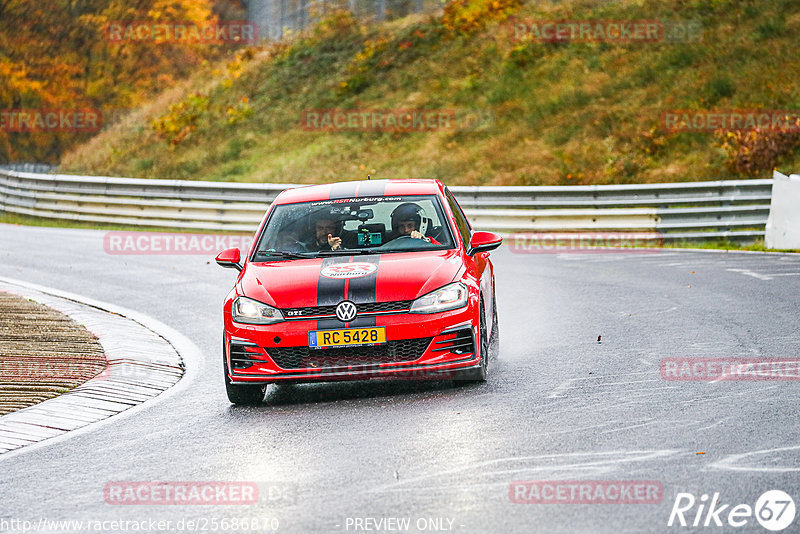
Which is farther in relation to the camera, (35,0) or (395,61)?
(35,0)

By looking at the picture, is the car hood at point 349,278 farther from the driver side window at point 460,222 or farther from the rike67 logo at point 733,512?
the rike67 logo at point 733,512

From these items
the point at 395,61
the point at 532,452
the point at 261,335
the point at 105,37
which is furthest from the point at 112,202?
the point at 105,37

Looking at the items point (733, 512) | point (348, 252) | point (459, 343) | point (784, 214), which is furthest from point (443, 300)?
point (784, 214)

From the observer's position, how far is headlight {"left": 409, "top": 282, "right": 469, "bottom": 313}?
8.23 m

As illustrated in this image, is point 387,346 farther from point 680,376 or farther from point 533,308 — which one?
point 533,308

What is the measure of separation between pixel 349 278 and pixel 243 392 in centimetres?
115

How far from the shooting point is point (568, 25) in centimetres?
3700

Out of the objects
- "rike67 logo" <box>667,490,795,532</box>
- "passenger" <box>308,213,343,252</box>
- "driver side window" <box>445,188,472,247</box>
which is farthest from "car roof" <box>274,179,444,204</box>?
"rike67 logo" <box>667,490,795,532</box>

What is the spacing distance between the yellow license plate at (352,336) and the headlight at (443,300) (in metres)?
0.30

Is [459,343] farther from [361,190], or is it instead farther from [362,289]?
[361,190]

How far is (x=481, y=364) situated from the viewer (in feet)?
27.9

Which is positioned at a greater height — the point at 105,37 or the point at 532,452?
the point at 105,37

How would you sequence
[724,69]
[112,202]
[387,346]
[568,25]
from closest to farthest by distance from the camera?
[387,346] → [112,202] → [724,69] → [568,25]

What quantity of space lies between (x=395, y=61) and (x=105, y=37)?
16576mm
